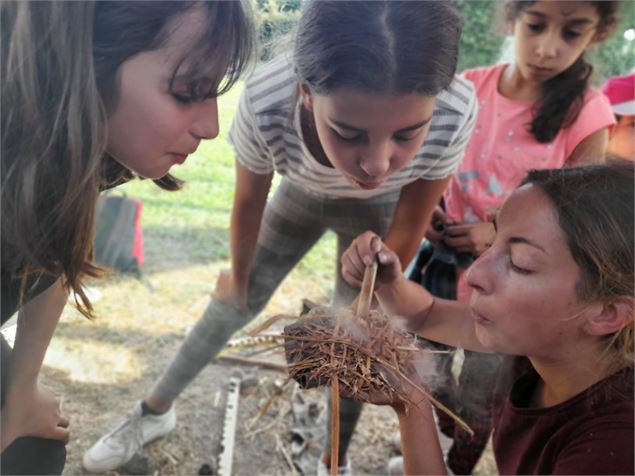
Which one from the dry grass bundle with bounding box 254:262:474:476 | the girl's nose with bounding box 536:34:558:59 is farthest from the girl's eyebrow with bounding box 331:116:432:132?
the girl's nose with bounding box 536:34:558:59

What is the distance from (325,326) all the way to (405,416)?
0.19 meters

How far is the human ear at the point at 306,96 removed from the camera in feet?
2.89

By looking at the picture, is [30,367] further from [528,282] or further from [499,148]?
[499,148]

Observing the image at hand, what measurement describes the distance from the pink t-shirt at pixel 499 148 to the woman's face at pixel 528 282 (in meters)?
0.38

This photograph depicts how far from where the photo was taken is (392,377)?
77cm

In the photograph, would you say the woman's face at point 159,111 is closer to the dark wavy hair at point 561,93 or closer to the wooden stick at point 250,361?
the dark wavy hair at point 561,93

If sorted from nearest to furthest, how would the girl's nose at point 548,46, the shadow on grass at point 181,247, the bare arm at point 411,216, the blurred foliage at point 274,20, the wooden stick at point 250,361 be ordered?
the blurred foliage at point 274,20 < the bare arm at point 411,216 < the girl's nose at point 548,46 < the wooden stick at point 250,361 < the shadow on grass at point 181,247

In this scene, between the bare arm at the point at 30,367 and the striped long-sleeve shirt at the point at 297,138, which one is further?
the striped long-sleeve shirt at the point at 297,138

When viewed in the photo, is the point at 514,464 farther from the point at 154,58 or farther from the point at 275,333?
the point at 154,58

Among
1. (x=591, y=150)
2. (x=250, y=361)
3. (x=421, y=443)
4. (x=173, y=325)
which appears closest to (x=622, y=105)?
(x=591, y=150)

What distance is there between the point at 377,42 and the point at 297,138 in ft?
1.14

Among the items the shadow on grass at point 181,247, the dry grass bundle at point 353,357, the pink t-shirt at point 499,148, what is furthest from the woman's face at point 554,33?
the shadow on grass at point 181,247

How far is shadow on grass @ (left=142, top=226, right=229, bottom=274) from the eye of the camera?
2023 mm

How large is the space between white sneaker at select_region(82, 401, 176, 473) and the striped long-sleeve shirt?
1.96 ft
